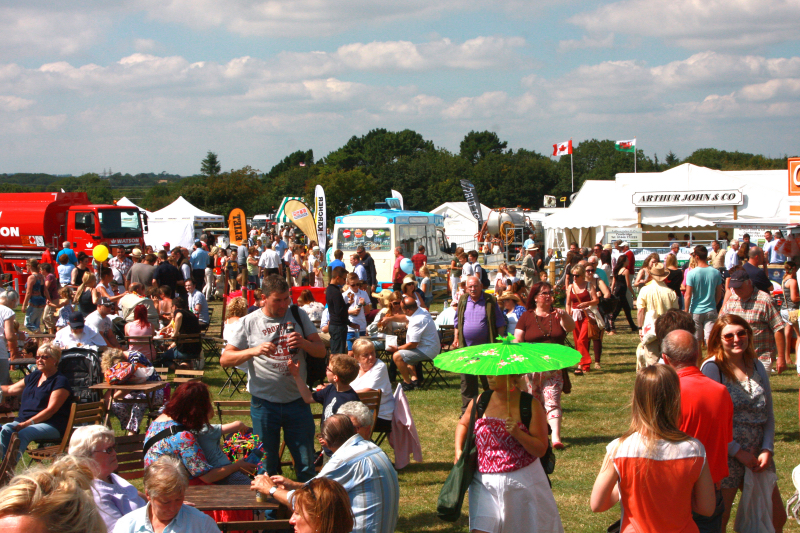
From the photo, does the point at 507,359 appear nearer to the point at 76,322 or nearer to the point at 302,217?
the point at 76,322

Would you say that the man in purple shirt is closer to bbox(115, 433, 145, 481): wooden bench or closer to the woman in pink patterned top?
bbox(115, 433, 145, 481): wooden bench

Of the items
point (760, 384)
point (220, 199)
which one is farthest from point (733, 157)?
point (760, 384)

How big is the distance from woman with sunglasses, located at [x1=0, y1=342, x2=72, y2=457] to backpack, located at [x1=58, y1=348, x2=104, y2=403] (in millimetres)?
719

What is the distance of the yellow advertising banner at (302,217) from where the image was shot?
25812 millimetres

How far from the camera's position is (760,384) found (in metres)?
3.89

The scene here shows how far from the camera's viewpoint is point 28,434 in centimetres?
568

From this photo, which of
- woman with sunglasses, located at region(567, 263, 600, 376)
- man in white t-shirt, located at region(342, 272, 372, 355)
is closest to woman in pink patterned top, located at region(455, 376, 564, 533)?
woman with sunglasses, located at region(567, 263, 600, 376)

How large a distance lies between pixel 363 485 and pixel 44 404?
3.78 meters

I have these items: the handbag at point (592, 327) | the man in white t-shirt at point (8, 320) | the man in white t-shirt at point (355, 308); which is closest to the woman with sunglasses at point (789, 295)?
the handbag at point (592, 327)

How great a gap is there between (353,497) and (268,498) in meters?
0.58

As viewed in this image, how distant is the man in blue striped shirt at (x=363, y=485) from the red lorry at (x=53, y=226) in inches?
761

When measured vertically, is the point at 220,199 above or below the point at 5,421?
above

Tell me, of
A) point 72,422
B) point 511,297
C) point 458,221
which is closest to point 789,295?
point 511,297

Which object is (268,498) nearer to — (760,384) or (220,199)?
(760,384)
